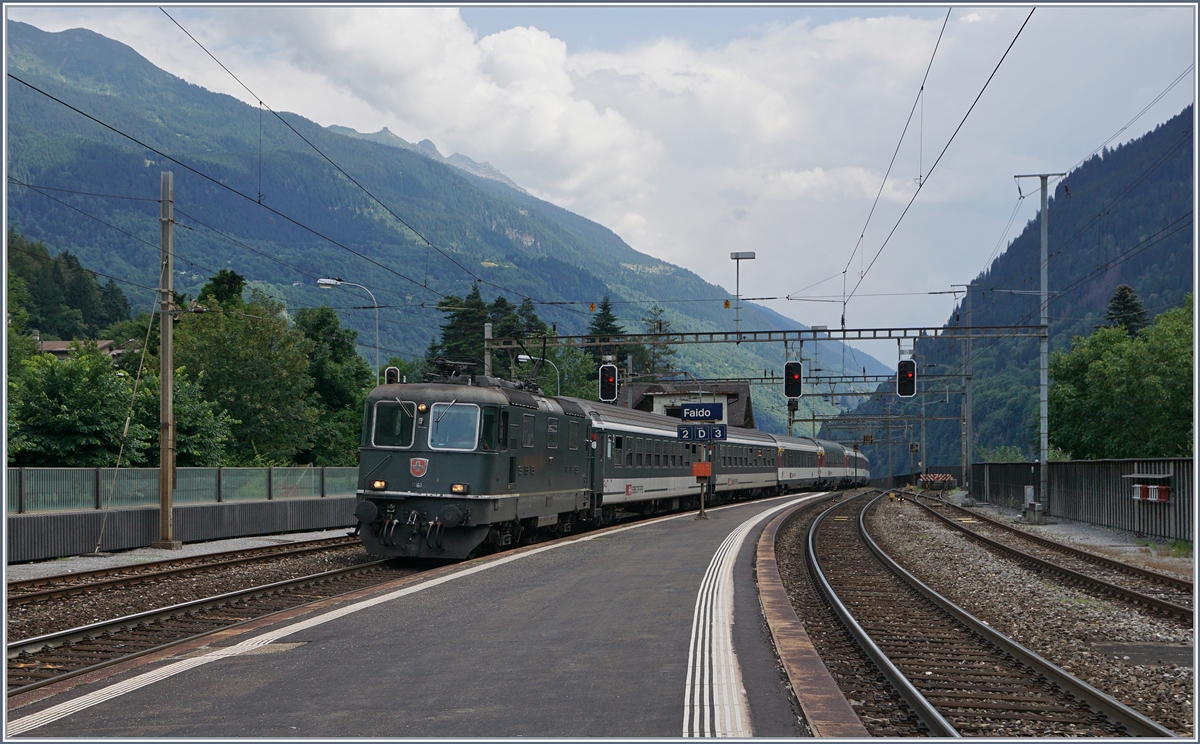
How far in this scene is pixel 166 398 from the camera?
874 inches

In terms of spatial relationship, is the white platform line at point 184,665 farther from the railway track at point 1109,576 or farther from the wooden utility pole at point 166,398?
the railway track at point 1109,576

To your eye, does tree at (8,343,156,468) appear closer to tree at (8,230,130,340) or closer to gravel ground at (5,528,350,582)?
gravel ground at (5,528,350,582)

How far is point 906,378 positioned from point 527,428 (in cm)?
1788

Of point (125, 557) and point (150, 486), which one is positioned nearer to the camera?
point (125, 557)

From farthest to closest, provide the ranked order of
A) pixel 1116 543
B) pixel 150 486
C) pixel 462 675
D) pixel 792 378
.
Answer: pixel 792 378
pixel 1116 543
pixel 150 486
pixel 462 675

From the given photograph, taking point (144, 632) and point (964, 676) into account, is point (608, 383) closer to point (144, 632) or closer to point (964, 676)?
point (144, 632)

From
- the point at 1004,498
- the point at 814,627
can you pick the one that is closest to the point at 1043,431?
the point at 1004,498

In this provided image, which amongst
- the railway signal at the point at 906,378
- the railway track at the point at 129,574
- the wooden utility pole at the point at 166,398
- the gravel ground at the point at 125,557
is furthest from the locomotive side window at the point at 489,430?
the railway signal at the point at 906,378

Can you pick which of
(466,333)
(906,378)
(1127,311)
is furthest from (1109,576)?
(1127,311)

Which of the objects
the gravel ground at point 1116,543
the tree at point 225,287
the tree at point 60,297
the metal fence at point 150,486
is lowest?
the gravel ground at point 1116,543

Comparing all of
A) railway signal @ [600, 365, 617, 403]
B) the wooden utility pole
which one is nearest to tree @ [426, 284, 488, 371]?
railway signal @ [600, 365, 617, 403]

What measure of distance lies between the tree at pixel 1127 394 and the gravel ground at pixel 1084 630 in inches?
1445

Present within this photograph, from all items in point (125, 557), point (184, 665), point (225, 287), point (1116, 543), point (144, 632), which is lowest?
point (1116, 543)

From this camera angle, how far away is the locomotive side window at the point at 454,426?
18484mm
